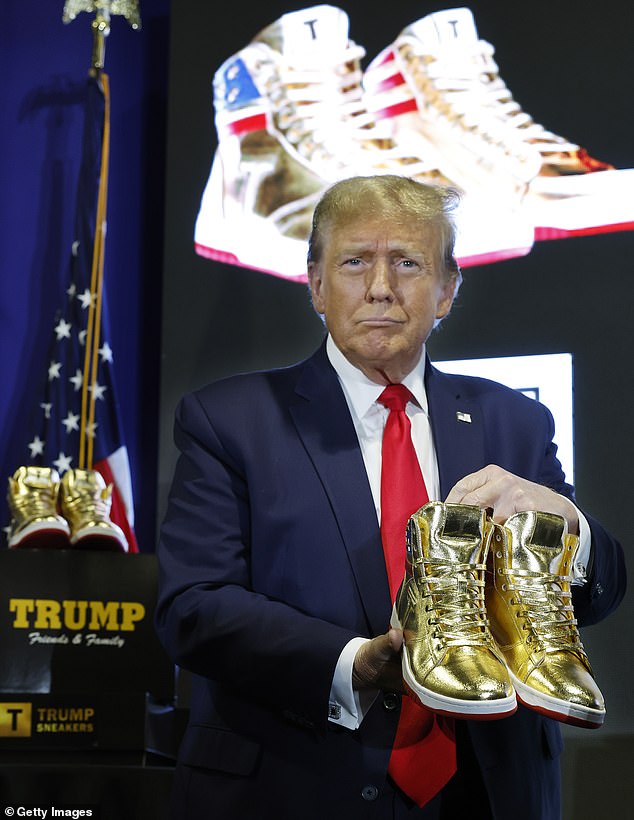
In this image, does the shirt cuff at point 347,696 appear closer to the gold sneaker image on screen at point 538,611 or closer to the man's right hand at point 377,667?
the man's right hand at point 377,667

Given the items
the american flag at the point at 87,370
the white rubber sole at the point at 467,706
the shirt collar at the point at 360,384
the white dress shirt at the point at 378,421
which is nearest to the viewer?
the white rubber sole at the point at 467,706

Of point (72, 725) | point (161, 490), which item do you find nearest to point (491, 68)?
point (161, 490)

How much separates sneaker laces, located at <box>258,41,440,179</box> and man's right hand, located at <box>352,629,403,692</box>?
2.35 metres

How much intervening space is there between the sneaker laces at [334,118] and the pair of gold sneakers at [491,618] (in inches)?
89.2

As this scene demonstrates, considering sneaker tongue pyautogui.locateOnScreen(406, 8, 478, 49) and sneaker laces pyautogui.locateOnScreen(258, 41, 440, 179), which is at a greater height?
sneaker tongue pyautogui.locateOnScreen(406, 8, 478, 49)

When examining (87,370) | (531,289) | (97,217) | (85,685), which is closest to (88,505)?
(85,685)

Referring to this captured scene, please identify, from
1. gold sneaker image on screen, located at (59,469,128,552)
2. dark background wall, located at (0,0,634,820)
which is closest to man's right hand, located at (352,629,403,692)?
gold sneaker image on screen, located at (59,469,128,552)

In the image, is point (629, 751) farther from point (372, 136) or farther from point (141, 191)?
point (141, 191)

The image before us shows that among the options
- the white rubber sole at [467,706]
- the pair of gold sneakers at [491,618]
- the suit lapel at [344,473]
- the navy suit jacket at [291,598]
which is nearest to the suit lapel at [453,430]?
the navy suit jacket at [291,598]

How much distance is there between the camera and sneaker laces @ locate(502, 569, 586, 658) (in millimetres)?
1478

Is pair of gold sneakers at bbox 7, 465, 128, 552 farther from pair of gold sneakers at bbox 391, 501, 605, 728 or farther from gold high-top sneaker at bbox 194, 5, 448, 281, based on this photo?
pair of gold sneakers at bbox 391, 501, 605, 728

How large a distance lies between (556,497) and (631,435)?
1.59 meters

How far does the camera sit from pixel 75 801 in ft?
8.44

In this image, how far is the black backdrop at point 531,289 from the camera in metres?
3.12
